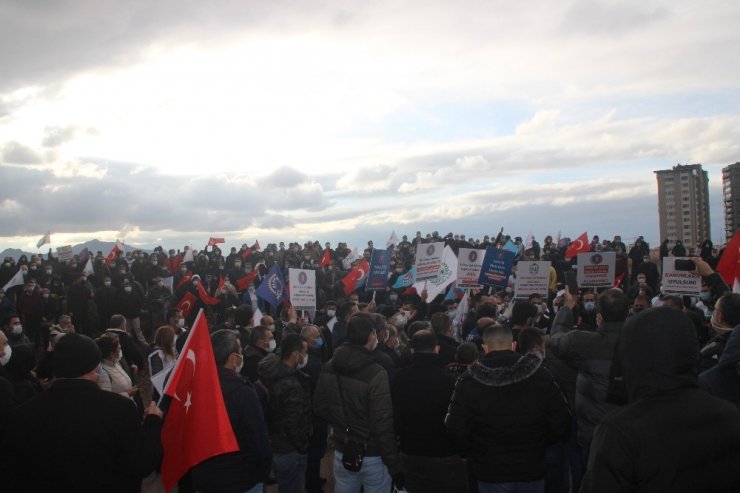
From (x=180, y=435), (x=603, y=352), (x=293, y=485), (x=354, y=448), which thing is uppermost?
(x=603, y=352)

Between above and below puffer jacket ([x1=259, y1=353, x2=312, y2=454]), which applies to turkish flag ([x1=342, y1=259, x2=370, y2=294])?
above

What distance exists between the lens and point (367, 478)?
5656 mm

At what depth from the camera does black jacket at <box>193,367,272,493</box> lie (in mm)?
5020

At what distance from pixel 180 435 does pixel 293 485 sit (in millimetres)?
1784

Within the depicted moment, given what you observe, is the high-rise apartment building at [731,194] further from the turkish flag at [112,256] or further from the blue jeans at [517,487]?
the blue jeans at [517,487]

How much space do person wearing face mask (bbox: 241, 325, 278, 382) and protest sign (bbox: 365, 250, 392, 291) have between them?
30.5 feet

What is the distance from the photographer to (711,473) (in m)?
2.54

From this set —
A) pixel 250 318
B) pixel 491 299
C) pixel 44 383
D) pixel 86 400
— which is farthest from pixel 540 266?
pixel 86 400

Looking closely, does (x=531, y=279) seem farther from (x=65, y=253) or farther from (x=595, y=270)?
(x=65, y=253)

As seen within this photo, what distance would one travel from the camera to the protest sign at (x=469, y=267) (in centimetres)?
1439

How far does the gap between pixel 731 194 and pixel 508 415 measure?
37.0 metres

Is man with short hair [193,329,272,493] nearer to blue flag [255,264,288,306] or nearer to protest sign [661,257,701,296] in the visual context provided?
blue flag [255,264,288,306]

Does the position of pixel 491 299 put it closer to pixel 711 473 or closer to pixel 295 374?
pixel 295 374

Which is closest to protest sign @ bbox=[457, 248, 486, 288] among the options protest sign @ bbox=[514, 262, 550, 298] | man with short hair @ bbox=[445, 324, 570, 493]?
protest sign @ bbox=[514, 262, 550, 298]
